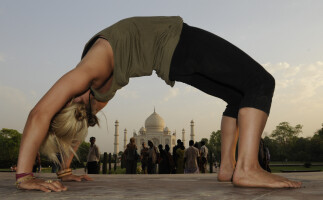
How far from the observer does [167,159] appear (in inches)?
427

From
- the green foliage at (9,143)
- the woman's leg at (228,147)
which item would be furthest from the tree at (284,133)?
the woman's leg at (228,147)

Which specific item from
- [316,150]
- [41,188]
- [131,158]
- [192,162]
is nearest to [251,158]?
[41,188]

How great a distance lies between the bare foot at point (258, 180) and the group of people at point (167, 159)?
24.1ft

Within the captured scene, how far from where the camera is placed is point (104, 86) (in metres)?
2.44

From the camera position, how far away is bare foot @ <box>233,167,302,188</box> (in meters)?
2.07

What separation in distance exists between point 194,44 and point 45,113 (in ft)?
3.74

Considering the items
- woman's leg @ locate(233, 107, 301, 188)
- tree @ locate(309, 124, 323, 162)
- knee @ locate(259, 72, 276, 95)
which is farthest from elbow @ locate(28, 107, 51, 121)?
tree @ locate(309, 124, 323, 162)

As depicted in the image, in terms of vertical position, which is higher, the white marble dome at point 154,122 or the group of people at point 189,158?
the white marble dome at point 154,122

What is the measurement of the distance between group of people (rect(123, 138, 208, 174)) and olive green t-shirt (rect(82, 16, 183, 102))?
24.3 ft

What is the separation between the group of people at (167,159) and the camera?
9516 mm

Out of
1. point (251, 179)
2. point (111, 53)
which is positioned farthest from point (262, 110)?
point (111, 53)

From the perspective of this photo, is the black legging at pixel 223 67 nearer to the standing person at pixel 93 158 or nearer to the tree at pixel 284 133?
the standing person at pixel 93 158

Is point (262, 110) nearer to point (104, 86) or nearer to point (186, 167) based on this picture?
point (104, 86)

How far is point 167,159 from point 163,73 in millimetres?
8848
